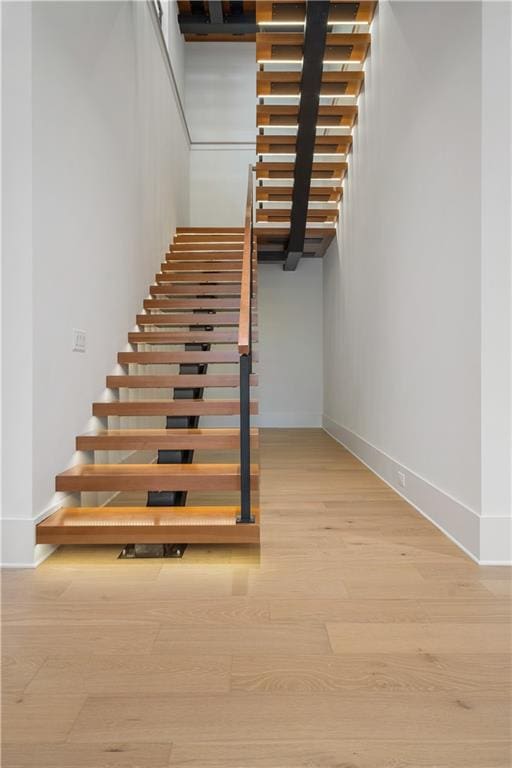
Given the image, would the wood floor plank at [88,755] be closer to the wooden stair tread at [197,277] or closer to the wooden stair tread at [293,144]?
the wooden stair tread at [197,277]

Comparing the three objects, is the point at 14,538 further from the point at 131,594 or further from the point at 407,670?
the point at 407,670

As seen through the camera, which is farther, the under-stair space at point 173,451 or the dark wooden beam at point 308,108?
the dark wooden beam at point 308,108

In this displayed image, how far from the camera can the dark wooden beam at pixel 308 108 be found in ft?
→ 12.5

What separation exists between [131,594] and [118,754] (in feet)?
2.73

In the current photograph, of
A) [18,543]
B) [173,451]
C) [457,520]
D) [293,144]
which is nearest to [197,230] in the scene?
[293,144]

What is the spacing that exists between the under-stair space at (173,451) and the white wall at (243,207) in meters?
2.53

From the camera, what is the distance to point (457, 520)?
95.3 inches

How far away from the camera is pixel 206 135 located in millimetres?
7957

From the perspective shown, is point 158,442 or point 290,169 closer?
point 158,442

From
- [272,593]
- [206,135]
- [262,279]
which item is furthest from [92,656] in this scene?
[206,135]

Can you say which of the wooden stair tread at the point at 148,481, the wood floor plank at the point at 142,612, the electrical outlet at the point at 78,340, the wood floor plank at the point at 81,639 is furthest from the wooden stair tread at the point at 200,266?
the wood floor plank at the point at 81,639

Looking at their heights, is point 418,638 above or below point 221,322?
below

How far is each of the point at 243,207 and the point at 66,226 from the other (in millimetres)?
5512

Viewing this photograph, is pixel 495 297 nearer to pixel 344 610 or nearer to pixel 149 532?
pixel 344 610
